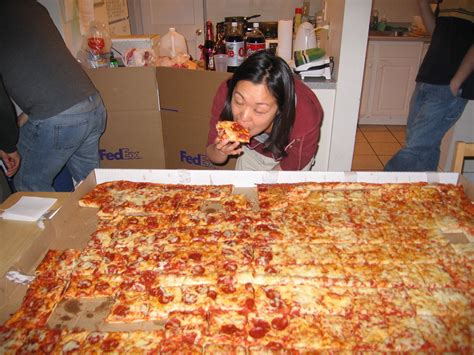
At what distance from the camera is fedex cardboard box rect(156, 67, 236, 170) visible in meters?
3.57

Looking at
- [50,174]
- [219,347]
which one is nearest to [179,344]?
[219,347]

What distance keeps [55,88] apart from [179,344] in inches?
83.0

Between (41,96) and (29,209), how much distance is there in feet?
3.17

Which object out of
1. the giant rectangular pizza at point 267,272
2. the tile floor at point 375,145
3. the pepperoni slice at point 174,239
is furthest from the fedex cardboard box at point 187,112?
the tile floor at point 375,145

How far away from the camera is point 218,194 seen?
246 cm

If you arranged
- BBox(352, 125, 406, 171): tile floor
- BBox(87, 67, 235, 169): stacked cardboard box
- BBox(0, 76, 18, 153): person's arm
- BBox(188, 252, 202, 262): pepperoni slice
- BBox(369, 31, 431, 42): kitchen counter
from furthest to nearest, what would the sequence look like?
1. BBox(369, 31, 431, 42): kitchen counter
2. BBox(352, 125, 406, 171): tile floor
3. BBox(87, 67, 235, 169): stacked cardboard box
4. BBox(0, 76, 18, 153): person's arm
5. BBox(188, 252, 202, 262): pepperoni slice

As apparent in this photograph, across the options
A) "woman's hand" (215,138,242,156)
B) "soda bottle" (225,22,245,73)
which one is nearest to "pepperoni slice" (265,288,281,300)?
"woman's hand" (215,138,242,156)

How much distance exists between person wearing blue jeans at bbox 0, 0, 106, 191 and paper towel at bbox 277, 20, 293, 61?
7.16 ft

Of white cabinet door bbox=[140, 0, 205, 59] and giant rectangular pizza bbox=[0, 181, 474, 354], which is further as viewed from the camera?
white cabinet door bbox=[140, 0, 205, 59]

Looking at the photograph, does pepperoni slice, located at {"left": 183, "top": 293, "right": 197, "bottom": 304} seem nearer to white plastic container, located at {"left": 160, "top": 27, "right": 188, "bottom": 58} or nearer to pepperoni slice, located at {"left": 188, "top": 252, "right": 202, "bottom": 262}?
pepperoni slice, located at {"left": 188, "top": 252, "right": 202, "bottom": 262}

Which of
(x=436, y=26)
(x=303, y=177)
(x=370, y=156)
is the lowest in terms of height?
(x=370, y=156)

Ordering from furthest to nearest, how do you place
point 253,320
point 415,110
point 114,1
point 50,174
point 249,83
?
point 114,1
point 415,110
point 50,174
point 249,83
point 253,320

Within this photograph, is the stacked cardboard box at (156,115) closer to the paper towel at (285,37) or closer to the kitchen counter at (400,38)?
the paper towel at (285,37)

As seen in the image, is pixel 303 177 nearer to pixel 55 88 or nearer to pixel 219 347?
pixel 219 347
